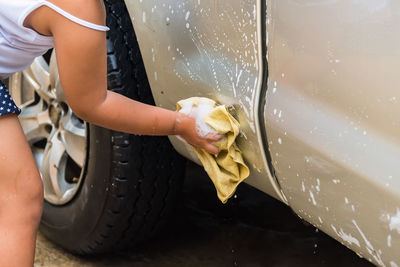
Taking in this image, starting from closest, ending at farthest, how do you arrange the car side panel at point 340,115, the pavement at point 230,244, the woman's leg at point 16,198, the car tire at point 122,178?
the car side panel at point 340,115 < the woman's leg at point 16,198 < the car tire at point 122,178 < the pavement at point 230,244

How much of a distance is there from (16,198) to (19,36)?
1.31 feet

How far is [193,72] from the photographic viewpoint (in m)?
1.79

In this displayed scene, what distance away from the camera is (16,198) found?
166 cm

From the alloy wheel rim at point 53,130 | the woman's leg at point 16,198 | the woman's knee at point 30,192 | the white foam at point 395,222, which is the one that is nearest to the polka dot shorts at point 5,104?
the woman's leg at point 16,198

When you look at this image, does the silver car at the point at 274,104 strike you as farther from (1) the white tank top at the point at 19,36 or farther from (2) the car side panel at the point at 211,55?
(1) the white tank top at the point at 19,36

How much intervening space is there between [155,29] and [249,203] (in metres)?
1.32

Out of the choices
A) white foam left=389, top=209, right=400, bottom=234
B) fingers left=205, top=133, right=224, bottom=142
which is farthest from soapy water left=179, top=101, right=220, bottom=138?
white foam left=389, top=209, right=400, bottom=234

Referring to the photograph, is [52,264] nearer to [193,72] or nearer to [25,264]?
[25,264]

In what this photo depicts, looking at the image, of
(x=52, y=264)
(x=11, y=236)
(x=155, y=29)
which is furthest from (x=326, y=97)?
Result: (x=52, y=264)

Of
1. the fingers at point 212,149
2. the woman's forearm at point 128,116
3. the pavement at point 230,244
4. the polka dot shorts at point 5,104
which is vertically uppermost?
the woman's forearm at point 128,116

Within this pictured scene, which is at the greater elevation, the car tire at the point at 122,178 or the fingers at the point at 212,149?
the fingers at the point at 212,149

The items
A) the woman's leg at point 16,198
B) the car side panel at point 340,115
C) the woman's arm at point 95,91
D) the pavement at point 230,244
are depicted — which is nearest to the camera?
the car side panel at point 340,115

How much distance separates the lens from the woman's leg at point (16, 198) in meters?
1.62

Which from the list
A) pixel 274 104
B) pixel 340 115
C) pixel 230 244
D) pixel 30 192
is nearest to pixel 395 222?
pixel 340 115
